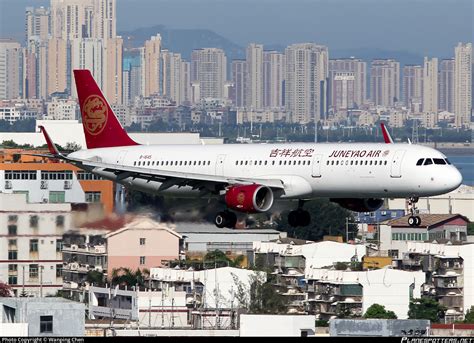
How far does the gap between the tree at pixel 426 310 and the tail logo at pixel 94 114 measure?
21.2m

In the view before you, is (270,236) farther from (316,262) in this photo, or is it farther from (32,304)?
(32,304)

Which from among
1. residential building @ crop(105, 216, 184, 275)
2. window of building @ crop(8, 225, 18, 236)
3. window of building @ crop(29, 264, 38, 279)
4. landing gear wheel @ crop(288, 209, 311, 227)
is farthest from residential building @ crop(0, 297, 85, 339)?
window of building @ crop(29, 264, 38, 279)

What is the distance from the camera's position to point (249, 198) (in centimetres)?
7019

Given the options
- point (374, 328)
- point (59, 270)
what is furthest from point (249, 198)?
point (59, 270)

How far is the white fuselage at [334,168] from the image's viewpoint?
68125 millimetres

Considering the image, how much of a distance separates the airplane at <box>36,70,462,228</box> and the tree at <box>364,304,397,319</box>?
1585 cm

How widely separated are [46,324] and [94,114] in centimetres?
1856

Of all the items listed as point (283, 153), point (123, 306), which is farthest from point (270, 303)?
point (283, 153)

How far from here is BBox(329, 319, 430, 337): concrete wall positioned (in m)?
69.6

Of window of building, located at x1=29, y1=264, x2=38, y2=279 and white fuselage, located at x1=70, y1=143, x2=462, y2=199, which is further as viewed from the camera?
window of building, located at x1=29, y1=264, x2=38, y2=279

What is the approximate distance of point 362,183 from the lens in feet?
225

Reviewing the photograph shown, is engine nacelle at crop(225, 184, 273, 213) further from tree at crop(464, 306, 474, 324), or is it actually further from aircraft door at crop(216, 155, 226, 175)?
tree at crop(464, 306, 474, 324)

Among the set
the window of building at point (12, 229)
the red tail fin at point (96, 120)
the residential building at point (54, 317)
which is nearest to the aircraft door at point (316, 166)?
the residential building at point (54, 317)

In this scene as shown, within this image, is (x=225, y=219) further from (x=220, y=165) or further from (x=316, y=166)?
(x=316, y=166)
